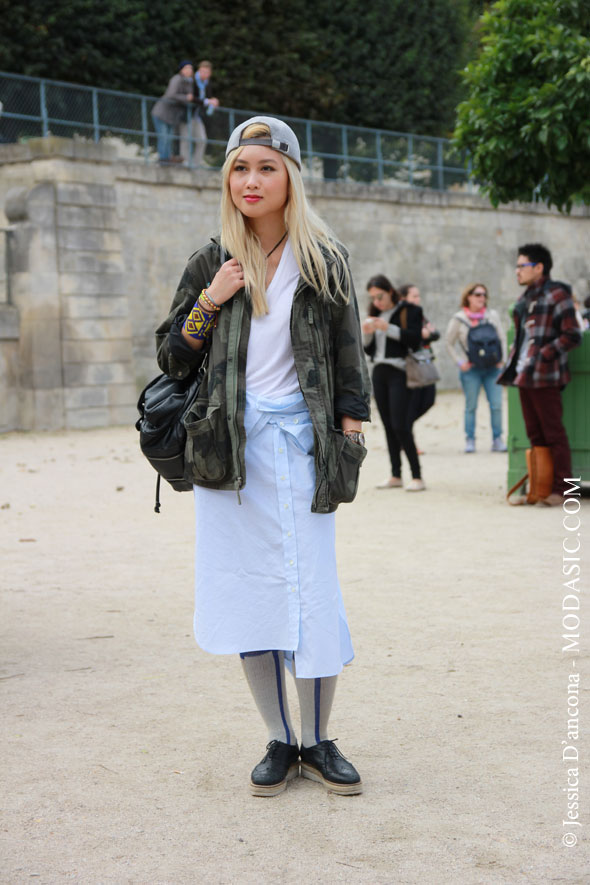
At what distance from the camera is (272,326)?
143 inches

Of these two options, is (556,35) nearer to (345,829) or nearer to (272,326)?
(272,326)

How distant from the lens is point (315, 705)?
3.75 meters

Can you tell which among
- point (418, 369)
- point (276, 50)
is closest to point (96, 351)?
point (418, 369)

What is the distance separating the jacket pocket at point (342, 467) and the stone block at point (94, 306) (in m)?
15.1

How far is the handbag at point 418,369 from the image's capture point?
10.7 meters

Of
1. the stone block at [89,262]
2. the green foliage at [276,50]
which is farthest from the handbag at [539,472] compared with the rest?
the green foliage at [276,50]

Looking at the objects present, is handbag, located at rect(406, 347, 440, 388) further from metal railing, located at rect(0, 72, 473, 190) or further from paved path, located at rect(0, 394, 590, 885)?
metal railing, located at rect(0, 72, 473, 190)

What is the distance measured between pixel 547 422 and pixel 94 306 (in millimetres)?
10555

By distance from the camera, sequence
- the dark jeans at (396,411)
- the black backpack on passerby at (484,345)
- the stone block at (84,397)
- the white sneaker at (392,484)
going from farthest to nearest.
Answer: the stone block at (84,397), the black backpack on passerby at (484,345), the white sneaker at (392,484), the dark jeans at (396,411)

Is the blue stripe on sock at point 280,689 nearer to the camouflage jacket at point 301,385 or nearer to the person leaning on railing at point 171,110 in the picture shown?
the camouflage jacket at point 301,385

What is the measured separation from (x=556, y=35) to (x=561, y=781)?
8.01m

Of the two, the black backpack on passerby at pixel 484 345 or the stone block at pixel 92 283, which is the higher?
the stone block at pixel 92 283

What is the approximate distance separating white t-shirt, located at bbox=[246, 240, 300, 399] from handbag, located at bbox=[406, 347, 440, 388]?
7.10 meters

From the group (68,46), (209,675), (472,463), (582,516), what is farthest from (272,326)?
(68,46)
